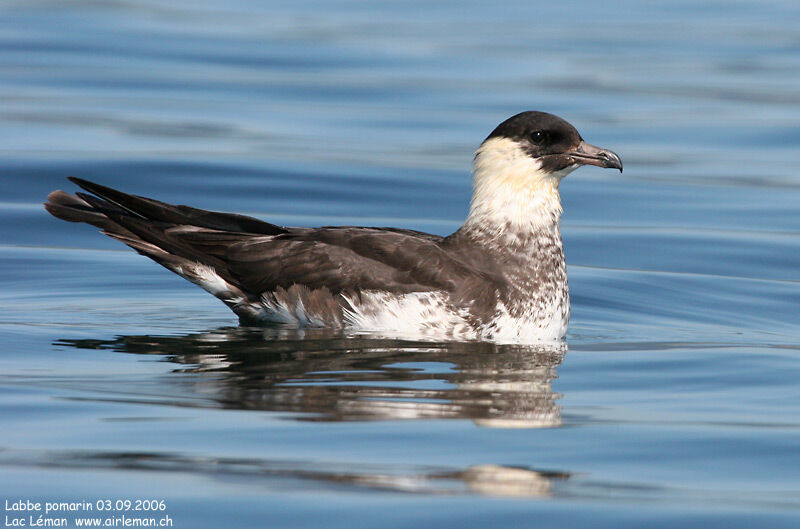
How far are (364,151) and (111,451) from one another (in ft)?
36.2

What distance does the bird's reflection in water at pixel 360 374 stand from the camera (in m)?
7.39

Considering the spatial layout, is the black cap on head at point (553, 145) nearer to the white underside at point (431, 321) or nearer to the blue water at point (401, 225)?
the white underside at point (431, 321)

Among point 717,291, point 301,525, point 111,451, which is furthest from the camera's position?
point 717,291

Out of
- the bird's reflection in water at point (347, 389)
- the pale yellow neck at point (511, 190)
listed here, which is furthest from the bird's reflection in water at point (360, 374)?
the pale yellow neck at point (511, 190)

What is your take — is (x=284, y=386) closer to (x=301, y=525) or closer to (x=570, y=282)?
(x=301, y=525)

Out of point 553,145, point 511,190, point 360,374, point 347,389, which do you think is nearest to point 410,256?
point 511,190

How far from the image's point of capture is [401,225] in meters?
14.2

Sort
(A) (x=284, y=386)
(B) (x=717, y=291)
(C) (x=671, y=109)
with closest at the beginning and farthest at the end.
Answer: (A) (x=284, y=386)
(B) (x=717, y=291)
(C) (x=671, y=109)

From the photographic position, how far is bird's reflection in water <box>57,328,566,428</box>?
739cm

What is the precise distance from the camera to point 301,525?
5578 millimetres

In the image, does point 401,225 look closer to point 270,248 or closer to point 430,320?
point 270,248

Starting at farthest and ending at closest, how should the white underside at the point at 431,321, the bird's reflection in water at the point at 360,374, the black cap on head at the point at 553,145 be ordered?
1. the black cap on head at the point at 553,145
2. the white underside at the point at 431,321
3. the bird's reflection in water at the point at 360,374

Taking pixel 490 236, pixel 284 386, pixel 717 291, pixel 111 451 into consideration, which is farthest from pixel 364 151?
pixel 111 451

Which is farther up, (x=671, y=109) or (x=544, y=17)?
(x=544, y=17)
